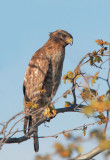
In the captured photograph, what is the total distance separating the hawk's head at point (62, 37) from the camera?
715 cm

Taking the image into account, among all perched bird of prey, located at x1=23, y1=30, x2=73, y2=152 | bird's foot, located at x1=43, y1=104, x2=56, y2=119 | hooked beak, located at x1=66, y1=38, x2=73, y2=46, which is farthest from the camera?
hooked beak, located at x1=66, y1=38, x2=73, y2=46

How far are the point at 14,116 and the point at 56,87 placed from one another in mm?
3005

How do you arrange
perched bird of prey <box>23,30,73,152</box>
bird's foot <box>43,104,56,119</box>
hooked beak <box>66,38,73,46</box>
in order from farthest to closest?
hooked beak <box>66,38,73,46</box>, perched bird of prey <box>23,30,73,152</box>, bird's foot <box>43,104,56,119</box>

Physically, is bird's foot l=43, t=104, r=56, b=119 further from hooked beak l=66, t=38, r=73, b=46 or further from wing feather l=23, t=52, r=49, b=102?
hooked beak l=66, t=38, r=73, b=46

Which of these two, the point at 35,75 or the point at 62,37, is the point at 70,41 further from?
the point at 35,75

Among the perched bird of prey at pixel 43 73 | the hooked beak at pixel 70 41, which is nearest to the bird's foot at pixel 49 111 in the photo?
the perched bird of prey at pixel 43 73

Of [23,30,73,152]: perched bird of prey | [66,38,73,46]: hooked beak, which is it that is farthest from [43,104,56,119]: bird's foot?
[66,38,73,46]: hooked beak

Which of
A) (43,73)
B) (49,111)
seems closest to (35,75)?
(43,73)

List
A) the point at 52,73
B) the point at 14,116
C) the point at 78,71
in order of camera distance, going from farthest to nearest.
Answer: the point at 52,73, the point at 78,71, the point at 14,116

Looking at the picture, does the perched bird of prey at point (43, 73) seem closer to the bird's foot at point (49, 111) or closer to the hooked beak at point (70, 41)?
the hooked beak at point (70, 41)

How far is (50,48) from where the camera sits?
22.5 feet

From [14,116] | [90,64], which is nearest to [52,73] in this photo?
[90,64]

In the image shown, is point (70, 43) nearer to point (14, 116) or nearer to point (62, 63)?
point (62, 63)

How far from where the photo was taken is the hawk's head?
7.15m
